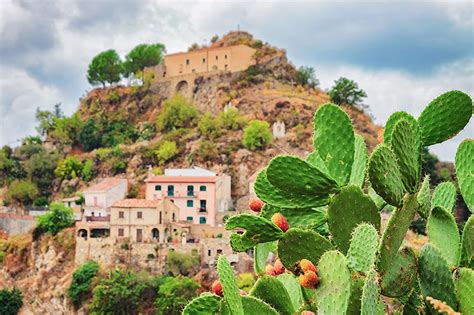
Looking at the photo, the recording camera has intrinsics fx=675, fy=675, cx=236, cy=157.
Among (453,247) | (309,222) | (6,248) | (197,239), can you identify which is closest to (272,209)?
(309,222)

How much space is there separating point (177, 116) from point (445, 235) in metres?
42.7

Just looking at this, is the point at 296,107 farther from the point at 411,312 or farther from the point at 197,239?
the point at 411,312

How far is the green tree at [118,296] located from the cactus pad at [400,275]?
26473 mm

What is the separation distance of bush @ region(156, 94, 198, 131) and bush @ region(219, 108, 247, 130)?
10.8 feet

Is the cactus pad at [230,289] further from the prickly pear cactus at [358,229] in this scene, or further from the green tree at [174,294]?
the green tree at [174,294]

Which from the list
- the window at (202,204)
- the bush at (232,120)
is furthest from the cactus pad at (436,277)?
the bush at (232,120)

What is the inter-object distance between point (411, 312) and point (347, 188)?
418 millimetres

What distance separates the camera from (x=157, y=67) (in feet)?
169

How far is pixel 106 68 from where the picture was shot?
5338cm

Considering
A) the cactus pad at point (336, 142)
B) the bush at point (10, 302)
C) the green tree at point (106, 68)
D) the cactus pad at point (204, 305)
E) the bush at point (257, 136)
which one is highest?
the green tree at point (106, 68)

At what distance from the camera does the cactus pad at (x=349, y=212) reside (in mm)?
2086

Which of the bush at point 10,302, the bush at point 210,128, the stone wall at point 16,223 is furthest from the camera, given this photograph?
the bush at point 210,128

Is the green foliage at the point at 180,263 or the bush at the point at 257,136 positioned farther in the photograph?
the bush at the point at 257,136

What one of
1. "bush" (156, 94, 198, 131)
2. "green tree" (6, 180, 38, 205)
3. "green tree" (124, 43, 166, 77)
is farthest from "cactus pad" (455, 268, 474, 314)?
"green tree" (124, 43, 166, 77)
